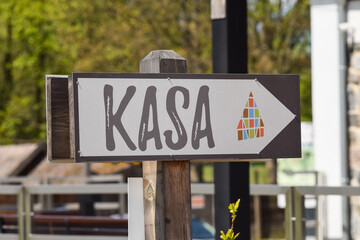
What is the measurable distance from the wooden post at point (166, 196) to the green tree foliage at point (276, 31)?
1871 cm

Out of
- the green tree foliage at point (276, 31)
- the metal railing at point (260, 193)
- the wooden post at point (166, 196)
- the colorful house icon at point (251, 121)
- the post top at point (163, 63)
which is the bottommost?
the metal railing at point (260, 193)

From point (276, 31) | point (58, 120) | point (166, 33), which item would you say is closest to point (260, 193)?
point (58, 120)

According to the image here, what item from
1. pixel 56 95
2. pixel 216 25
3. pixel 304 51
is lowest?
pixel 56 95

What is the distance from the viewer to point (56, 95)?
362 centimetres

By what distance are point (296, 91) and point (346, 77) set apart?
6.21 metres

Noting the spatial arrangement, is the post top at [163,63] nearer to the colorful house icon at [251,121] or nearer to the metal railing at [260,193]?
the colorful house icon at [251,121]

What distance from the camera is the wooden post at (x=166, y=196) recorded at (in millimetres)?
3621

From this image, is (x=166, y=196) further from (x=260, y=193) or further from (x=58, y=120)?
(x=260, y=193)

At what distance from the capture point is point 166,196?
3631mm

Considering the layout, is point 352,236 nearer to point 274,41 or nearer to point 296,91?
point 296,91

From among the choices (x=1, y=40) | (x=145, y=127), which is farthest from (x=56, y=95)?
(x=1, y=40)

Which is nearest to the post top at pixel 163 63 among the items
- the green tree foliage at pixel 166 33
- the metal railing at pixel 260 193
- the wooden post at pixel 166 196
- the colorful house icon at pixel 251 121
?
the wooden post at pixel 166 196

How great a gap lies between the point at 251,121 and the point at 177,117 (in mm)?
339

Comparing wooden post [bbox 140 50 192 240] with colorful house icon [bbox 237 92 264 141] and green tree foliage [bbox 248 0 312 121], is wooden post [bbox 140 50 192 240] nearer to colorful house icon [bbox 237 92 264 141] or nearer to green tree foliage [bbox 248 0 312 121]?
colorful house icon [bbox 237 92 264 141]
